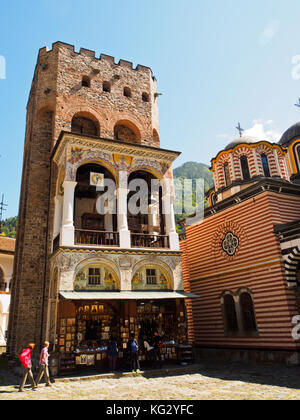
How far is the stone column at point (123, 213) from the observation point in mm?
15469

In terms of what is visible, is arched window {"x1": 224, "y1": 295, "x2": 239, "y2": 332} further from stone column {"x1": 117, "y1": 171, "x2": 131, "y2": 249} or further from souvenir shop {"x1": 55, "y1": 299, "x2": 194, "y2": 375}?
stone column {"x1": 117, "y1": 171, "x2": 131, "y2": 249}

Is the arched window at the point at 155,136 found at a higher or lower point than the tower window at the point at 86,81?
lower


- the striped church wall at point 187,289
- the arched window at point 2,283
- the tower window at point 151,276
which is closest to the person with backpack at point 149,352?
the tower window at point 151,276

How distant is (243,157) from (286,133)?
739 cm

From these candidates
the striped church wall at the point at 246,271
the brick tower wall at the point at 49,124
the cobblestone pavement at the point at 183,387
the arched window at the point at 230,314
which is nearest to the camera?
the cobblestone pavement at the point at 183,387

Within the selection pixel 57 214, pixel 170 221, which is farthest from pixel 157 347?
pixel 57 214

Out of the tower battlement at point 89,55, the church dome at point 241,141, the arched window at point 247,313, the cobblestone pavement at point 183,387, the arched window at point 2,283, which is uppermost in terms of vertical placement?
the tower battlement at point 89,55

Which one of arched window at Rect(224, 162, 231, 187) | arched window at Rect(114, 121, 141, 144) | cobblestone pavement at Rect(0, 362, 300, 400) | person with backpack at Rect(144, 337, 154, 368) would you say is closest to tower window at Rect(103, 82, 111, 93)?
arched window at Rect(114, 121, 141, 144)

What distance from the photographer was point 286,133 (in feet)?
84.8

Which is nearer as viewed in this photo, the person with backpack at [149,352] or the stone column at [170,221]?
the person with backpack at [149,352]

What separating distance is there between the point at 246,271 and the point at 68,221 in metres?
8.99

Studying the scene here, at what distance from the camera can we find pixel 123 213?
15.9m

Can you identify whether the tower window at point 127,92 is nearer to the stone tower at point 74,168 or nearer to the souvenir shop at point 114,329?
the stone tower at point 74,168

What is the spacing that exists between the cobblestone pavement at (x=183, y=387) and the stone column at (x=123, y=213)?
5.65 meters
